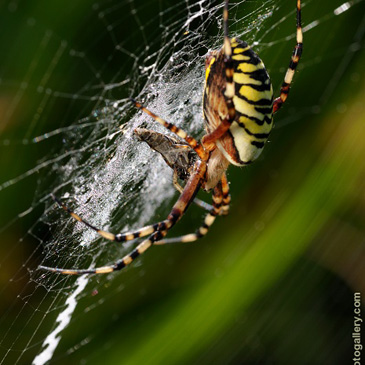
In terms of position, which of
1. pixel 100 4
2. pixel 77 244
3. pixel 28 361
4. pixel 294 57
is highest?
pixel 100 4

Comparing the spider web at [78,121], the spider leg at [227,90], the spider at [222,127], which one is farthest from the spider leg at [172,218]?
the spider leg at [227,90]

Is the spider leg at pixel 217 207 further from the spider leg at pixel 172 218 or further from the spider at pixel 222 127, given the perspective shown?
the spider leg at pixel 172 218

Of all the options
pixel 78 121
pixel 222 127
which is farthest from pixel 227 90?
pixel 78 121

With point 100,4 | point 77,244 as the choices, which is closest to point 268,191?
point 77,244

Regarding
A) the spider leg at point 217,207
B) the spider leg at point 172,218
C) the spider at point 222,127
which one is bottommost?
the spider leg at point 217,207

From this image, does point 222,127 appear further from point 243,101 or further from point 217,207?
point 217,207

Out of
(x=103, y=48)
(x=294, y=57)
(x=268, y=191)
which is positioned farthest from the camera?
(x=268, y=191)

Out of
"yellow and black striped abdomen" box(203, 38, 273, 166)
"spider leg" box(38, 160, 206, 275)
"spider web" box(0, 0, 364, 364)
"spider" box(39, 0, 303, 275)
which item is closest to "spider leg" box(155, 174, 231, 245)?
"spider" box(39, 0, 303, 275)

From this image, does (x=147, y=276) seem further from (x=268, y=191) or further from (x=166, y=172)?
(x=268, y=191)
